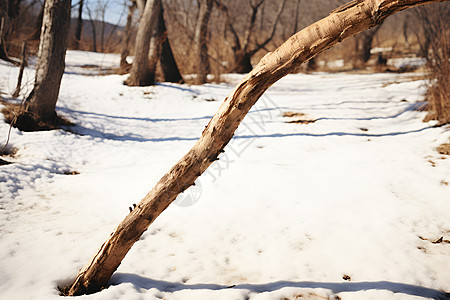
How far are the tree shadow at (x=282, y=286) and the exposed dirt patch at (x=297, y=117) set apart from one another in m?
4.18

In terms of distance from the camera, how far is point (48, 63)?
5.15 m

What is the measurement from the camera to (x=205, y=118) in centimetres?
666

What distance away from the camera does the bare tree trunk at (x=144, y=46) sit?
316 inches

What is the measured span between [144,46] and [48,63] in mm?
3340

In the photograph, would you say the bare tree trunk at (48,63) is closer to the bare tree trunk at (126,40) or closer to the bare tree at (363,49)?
the bare tree trunk at (126,40)

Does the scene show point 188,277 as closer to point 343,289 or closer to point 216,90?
point 343,289

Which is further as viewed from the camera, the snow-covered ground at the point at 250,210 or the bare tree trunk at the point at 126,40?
the bare tree trunk at the point at 126,40

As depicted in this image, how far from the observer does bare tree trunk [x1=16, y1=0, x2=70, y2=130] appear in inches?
199

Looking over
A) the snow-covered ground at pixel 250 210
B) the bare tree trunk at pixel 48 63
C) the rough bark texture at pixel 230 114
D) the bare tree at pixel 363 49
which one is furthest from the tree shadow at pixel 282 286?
the bare tree at pixel 363 49

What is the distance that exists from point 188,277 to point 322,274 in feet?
3.07

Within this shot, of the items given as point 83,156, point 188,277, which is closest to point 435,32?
point 188,277

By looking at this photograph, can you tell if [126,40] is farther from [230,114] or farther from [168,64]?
[230,114]

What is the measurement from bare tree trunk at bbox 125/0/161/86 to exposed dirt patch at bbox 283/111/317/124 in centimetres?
394

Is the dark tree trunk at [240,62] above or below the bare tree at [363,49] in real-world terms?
below
